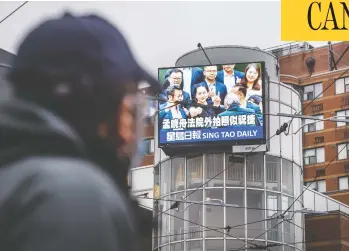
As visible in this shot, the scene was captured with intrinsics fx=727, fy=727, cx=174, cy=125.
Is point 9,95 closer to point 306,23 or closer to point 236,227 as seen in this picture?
point 306,23

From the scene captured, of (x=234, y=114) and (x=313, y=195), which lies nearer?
(x=234, y=114)

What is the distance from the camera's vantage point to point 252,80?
2.51 m

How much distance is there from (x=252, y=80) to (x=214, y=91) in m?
0.42

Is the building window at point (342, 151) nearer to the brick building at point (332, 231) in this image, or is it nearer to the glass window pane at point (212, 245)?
the brick building at point (332, 231)

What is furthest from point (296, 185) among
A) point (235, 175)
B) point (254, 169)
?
point (235, 175)

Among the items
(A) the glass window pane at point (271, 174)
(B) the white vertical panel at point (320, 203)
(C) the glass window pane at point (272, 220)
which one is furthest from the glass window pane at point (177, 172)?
(B) the white vertical panel at point (320, 203)

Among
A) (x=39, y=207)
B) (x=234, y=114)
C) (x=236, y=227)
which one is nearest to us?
(x=39, y=207)

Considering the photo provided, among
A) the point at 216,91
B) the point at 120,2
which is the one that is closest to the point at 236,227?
the point at 216,91

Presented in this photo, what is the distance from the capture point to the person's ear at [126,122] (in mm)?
994

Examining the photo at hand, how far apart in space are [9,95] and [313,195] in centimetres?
1118

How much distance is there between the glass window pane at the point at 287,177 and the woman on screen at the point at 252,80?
3.75 m

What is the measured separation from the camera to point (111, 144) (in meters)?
0.97

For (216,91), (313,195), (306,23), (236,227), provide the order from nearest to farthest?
(306,23) → (216,91) → (236,227) → (313,195)

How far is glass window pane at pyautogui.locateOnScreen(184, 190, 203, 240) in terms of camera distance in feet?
13.4
